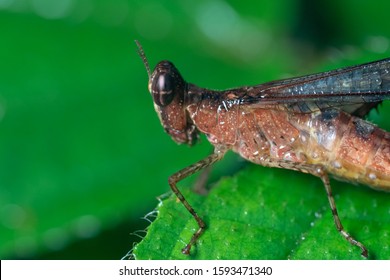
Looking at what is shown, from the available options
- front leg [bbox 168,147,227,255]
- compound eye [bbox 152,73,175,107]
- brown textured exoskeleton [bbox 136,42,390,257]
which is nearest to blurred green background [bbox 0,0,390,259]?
front leg [bbox 168,147,227,255]

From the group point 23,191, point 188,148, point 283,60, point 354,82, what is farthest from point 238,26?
point 23,191

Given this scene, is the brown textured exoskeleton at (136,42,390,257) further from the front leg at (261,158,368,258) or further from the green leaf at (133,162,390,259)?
the green leaf at (133,162,390,259)

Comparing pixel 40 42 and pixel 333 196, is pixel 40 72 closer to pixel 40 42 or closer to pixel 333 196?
pixel 40 42

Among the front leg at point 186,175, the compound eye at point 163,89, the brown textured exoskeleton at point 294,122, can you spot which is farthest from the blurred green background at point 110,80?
the compound eye at point 163,89

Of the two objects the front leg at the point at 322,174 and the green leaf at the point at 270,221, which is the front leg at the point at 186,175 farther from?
the front leg at the point at 322,174

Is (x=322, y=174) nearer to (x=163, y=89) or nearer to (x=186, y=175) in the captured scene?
(x=186, y=175)

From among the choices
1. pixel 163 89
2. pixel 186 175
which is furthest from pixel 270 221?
pixel 163 89
